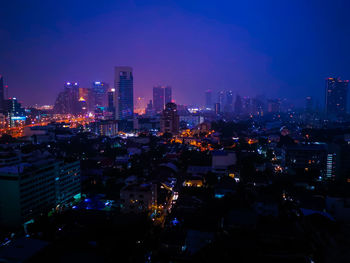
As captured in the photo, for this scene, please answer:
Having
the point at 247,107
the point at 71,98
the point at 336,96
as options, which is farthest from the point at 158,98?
the point at 336,96

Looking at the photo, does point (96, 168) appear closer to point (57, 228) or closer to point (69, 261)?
point (57, 228)

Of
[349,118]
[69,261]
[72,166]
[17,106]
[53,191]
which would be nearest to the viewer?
[69,261]

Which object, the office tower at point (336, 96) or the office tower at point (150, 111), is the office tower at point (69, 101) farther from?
the office tower at point (336, 96)

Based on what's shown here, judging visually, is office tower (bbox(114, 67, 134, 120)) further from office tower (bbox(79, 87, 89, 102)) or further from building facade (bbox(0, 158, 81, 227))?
building facade (bbox(0, 158, 81, 227))

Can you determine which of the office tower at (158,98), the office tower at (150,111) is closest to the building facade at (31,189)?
the office tower at (150,111)

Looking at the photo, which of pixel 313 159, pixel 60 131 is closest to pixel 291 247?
pixel 313 159

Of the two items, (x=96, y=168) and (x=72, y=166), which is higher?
(x=72, y=166)

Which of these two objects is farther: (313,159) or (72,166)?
(313,159)
